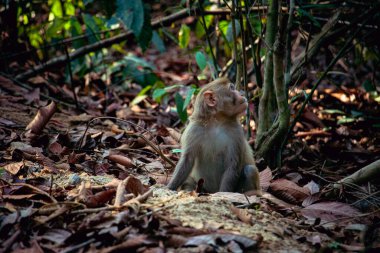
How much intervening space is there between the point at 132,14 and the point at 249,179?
2.71 meters

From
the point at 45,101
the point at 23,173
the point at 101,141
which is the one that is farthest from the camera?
the point at 45,101

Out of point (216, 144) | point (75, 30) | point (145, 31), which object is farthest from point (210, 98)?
point (75, 30)

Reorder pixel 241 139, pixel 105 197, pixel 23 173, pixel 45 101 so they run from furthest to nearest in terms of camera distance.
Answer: pixel 45 101 → pixel 241 139 → pixel 23 173 → pixel 105 197

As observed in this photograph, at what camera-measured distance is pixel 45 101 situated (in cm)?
793

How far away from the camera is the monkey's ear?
548 cm

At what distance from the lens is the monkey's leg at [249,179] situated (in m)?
5.25

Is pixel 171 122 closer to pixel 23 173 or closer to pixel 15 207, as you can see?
pixel 23 173

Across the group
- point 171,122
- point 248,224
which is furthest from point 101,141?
point 248,224

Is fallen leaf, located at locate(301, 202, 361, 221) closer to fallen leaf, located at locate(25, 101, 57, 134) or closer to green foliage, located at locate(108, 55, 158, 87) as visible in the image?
fallen leaf, located at locate(25, 101, 57, 134)

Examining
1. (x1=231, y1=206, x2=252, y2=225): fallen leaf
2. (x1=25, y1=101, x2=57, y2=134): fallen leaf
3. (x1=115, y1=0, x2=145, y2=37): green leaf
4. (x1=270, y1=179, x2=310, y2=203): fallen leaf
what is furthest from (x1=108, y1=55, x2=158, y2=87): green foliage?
(x1=231, y1=206, x2=252, y2=225): fallen leaf

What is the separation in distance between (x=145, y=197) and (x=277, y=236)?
1097 millimetres

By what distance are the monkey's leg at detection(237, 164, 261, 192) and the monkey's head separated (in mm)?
613

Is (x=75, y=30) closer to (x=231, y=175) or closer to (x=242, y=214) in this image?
(x=231, y=175)

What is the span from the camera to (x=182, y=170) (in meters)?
5.39
